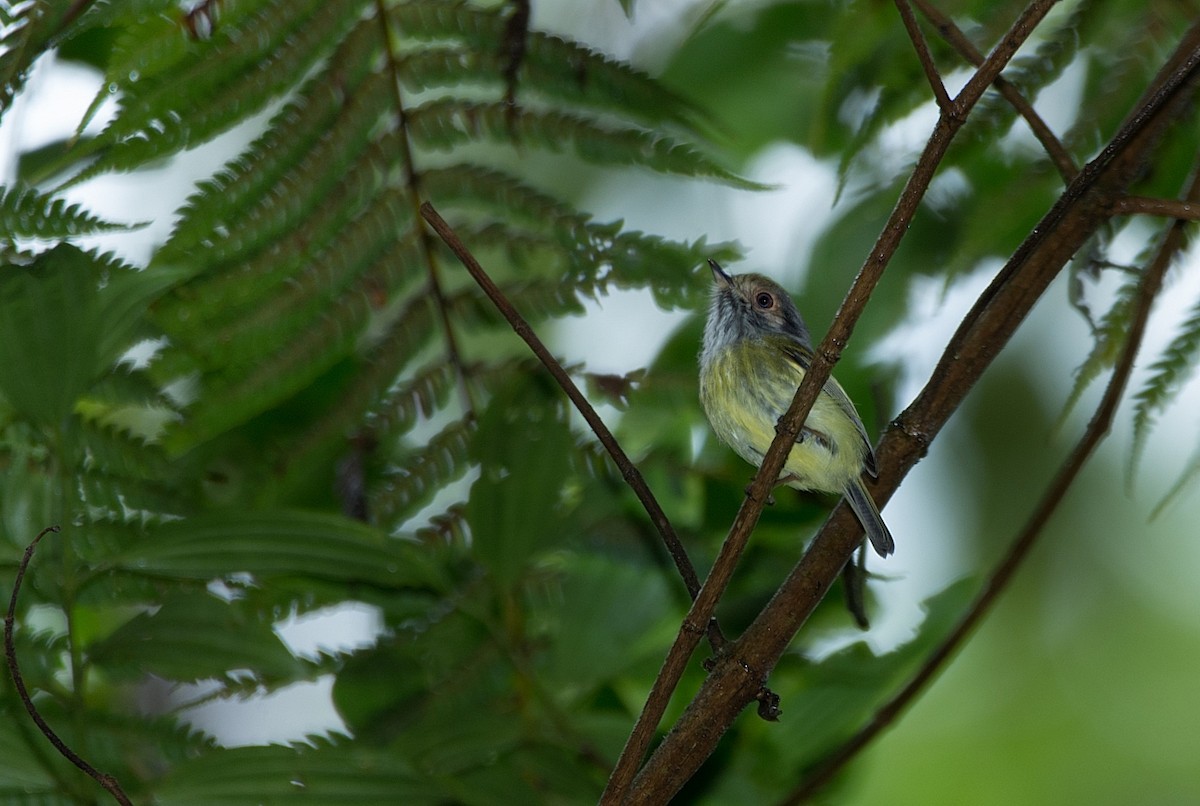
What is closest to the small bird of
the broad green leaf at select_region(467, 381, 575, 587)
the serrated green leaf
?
the broad green leaf at select_region(467, 381, 575, 587)

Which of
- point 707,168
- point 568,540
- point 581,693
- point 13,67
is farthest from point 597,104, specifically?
point 581,693

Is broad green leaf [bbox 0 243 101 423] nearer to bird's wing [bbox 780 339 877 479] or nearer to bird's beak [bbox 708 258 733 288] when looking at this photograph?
bird's beak [bbox 708 258 733 288]

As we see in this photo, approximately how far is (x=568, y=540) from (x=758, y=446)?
1.42 feet

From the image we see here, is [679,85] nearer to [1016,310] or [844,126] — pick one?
[844,126]

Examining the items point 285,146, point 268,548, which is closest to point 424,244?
point 285,146

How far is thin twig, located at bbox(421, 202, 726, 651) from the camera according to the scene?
136 centimetres

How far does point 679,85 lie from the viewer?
10.8 feet

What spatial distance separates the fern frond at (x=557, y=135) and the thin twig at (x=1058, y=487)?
0.70 meters

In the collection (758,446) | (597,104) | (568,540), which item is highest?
(597,104)


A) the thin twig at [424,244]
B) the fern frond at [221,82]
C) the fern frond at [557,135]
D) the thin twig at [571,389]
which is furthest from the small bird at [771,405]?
the fern frond at [221,82]

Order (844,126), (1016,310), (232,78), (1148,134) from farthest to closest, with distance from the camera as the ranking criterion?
1. (844,126)
2. (232,78)
3. (1148,134)
4. (1016,310)

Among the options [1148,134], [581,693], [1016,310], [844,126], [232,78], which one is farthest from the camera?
[844,126]

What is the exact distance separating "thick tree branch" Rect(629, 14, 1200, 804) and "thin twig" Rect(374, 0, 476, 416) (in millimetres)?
991

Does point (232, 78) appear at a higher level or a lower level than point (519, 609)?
higher
